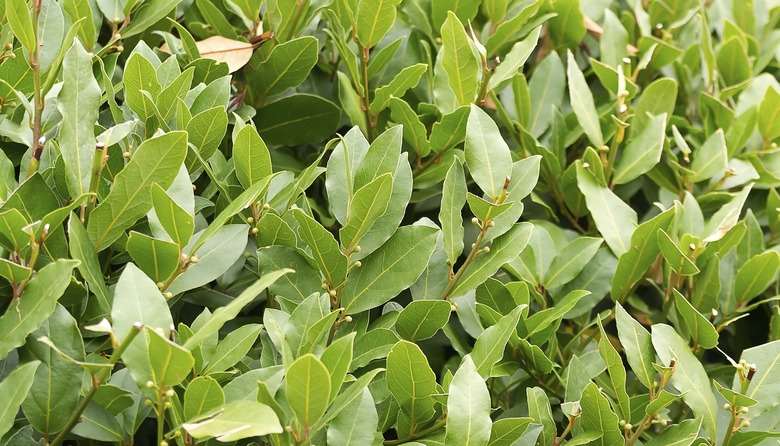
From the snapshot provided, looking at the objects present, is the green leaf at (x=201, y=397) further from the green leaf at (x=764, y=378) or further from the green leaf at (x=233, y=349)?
the green leaf at (x=764, y=378)

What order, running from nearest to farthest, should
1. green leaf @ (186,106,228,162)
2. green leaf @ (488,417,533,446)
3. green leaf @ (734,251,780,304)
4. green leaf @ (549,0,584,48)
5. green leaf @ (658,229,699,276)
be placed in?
1. green leaf @ (488,417,533,446)
2. green leaf @ (186,106,228,162)
3. green leaf @ (658,229,699,276)
4. green leaf @ (734,251,780,304)
5. green leaf @ (549,0,584,48)

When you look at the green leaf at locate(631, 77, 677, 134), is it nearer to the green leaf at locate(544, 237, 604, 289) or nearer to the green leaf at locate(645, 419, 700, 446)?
the green leaf at locate(544, 237, 604, 289)

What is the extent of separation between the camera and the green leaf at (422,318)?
1030mm

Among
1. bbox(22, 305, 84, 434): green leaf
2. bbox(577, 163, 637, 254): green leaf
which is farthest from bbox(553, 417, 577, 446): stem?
bbox(22, 305, 84, 434): green leaf

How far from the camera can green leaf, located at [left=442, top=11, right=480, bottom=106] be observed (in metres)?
1.21

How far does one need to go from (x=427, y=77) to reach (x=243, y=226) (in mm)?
555

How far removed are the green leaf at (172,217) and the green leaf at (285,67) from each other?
1.43 feet

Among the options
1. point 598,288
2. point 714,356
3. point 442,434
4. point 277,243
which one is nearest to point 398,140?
point 277,243

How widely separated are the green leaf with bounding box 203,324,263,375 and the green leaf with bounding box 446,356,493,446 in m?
0.23

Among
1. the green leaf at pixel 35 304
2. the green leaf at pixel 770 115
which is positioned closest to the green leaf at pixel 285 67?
the green leaf at pixel 35 304

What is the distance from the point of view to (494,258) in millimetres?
1096

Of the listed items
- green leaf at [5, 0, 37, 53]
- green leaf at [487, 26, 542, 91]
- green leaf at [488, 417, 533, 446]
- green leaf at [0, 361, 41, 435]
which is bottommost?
green leaf at [488, 417, 533, 446]

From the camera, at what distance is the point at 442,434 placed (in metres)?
1.00

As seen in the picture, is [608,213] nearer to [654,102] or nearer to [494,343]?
[654,102]
